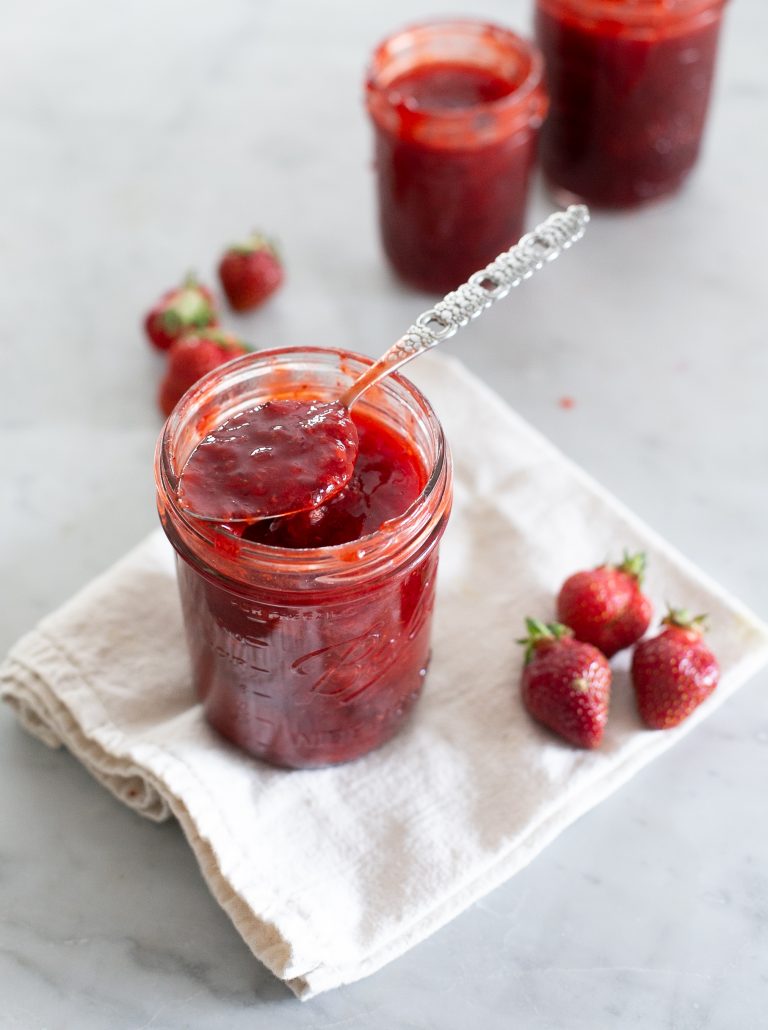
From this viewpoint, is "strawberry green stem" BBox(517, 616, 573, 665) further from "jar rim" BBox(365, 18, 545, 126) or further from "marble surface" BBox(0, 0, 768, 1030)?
"jar rim" BBox(365, 18, 545, 126)

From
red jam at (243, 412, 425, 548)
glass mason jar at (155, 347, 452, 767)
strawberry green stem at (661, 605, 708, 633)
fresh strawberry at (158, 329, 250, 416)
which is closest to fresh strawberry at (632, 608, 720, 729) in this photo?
strawberry green stem at (661, 605, 708, 633)

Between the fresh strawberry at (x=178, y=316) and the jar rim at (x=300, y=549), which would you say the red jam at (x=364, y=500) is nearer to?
the jar rim at (x=300, y=549)

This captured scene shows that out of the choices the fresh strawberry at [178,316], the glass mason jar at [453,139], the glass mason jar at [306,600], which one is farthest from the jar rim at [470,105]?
the glass mason jar at [306,600]

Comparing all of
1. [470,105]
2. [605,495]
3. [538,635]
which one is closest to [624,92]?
[470,105]

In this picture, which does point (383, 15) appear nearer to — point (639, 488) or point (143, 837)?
point (639, 488)

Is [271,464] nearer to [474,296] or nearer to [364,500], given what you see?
[364,500]

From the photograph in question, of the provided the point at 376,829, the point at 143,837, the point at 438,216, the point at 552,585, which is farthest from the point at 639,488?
the point at 143,837
